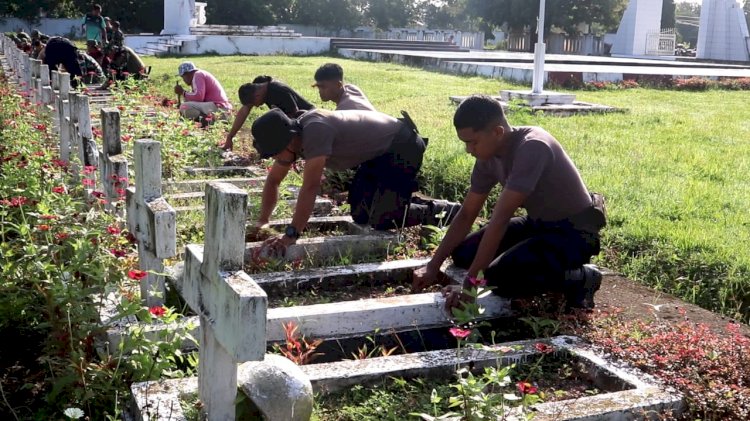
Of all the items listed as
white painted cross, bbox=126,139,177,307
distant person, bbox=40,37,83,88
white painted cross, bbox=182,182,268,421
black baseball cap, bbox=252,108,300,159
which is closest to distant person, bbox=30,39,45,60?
distant person, bbox=40,37,83,88

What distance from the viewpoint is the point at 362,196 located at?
193 inches

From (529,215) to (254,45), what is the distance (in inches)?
1051

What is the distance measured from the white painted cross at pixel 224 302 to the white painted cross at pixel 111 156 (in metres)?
1.60

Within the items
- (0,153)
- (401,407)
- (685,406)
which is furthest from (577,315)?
(0,153)

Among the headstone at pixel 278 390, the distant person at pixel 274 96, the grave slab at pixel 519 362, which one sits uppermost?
the distant person at pixel 274 96

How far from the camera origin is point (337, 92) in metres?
5.42

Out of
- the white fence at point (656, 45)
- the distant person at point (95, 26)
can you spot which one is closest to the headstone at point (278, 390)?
the distant person at point (95, 26)

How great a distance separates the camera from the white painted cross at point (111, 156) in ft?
12.7

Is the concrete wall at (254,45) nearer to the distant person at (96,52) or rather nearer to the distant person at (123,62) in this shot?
the distant person at (96,52)

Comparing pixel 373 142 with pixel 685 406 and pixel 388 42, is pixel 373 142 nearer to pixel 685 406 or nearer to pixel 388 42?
pixel 685 406

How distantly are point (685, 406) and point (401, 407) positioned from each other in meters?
0.99

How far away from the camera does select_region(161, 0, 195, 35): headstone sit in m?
30.9

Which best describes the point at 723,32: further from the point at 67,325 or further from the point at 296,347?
the point at 67,325

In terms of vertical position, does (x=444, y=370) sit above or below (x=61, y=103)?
below
